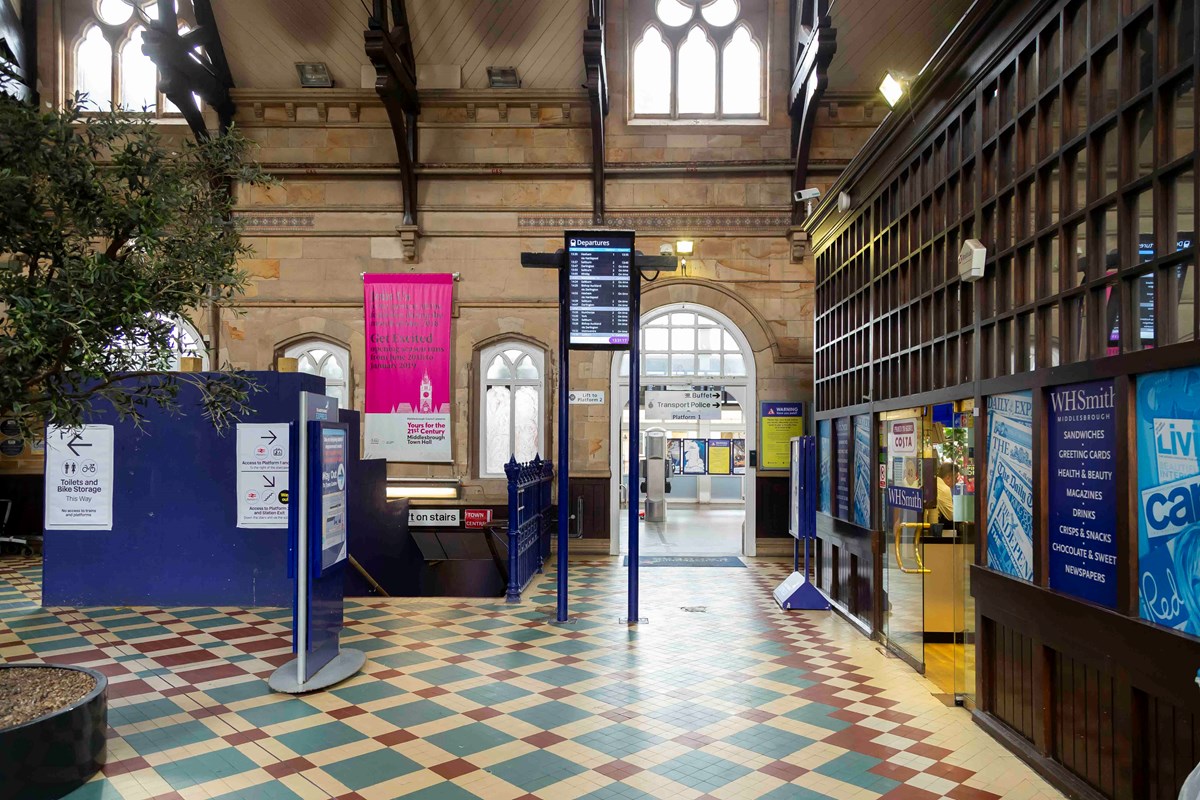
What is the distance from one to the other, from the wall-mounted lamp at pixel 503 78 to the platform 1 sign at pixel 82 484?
6.49 meters

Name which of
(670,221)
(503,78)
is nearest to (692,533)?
(670,221)

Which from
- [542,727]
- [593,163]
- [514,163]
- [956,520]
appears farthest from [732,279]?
[542,727]

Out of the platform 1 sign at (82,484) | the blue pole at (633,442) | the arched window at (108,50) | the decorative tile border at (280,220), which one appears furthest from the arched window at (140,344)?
the arched window at (108,50)

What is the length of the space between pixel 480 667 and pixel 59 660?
2917 millimetres

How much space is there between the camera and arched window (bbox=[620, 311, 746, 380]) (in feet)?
39.1

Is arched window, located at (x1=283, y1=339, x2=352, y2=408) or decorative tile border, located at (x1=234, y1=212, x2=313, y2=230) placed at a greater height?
decorative tile border, located at (x1=234, y1=212, x2=313, y2=230)

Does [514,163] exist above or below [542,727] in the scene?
above

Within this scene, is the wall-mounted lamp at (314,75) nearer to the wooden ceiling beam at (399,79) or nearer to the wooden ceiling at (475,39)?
the wooden ceiling at (475,39)

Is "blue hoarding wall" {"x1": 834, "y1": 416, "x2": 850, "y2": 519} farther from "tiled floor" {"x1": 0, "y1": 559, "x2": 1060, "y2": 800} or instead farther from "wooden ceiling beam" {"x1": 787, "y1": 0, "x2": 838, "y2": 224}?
"wooden ceiling beam" {"x1": 787, "y1": 0, "x2": 838, "y2": 224}

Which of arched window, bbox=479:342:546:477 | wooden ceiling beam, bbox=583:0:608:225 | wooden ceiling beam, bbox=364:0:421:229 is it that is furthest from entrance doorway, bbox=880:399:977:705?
wooden ceiling beam, bbox=364:0:421:229

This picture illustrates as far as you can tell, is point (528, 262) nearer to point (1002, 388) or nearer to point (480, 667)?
point (480, 667)

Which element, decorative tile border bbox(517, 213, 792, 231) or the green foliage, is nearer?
the green foliage

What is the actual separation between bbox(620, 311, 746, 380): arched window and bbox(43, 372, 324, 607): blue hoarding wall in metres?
5.33

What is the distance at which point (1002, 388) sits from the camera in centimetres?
446
